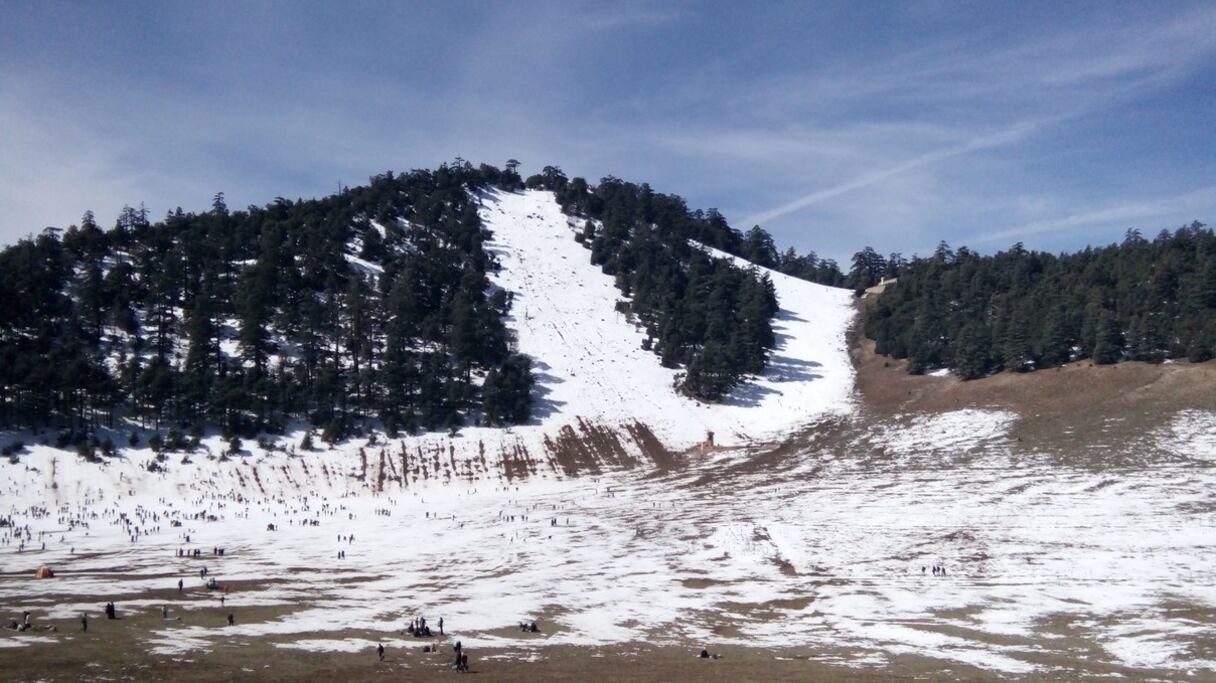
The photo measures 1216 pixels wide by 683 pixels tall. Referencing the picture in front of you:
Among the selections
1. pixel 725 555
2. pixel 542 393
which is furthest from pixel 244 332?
pixel 725 555

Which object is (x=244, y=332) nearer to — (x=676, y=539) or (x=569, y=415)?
(x=569, y=415)

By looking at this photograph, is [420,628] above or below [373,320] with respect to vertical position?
below

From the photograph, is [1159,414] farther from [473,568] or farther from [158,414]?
[158,414]

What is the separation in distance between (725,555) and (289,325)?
70850 mm

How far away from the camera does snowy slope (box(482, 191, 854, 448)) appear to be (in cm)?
10300

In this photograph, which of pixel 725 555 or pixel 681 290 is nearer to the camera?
pixel 725 555

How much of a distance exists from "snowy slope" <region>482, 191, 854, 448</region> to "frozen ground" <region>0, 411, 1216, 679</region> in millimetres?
15303

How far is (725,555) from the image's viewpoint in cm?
5422

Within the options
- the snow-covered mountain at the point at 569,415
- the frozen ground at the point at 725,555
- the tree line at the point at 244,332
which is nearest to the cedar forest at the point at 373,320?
the tree line at the point at 244,332

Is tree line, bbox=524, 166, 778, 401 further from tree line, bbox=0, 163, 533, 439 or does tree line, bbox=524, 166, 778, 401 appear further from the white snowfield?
tree line, bbox=0, 163, 533, 439

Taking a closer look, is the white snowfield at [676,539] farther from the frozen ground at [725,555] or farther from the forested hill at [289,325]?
the forested hill at [289,325]

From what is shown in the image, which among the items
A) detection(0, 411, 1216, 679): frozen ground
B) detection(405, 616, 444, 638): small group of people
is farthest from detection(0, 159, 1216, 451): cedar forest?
detection(405, 616, 444, 638): small group of people

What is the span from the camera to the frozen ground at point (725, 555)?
1468 inches

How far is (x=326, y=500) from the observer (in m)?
78.9
